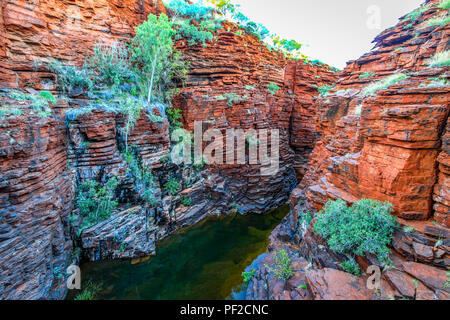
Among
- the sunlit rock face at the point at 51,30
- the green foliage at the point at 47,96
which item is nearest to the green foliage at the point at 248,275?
the green foliage at the point at 47,96

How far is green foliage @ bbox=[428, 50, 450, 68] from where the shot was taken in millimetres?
4625

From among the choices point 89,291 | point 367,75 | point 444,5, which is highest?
point 444,5

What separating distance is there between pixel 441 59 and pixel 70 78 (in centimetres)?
1284

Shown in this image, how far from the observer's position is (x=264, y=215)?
41.0 feet

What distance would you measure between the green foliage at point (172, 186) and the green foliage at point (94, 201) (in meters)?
2.68

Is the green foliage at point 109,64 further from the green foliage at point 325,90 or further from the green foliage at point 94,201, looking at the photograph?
the green foliage at point 325,90

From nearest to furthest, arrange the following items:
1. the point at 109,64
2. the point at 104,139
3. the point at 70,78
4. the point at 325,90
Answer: the point at 104,139 < the point at 70,78 < the point at 109,64 < the point at 325,90

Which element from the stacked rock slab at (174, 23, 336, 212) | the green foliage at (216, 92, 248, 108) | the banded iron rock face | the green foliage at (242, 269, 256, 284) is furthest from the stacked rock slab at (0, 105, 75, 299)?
the green foliage at (216, 92, 248, 108)

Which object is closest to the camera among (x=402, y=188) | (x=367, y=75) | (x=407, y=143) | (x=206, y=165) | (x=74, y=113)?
(x=407, y=143)

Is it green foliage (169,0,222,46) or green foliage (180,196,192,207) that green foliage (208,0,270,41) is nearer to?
green foliage (169,0,222,46)

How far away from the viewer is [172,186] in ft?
32.9

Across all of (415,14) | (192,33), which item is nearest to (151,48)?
(192,33)

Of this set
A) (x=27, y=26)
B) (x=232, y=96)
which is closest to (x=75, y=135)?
(x=27, y=26)

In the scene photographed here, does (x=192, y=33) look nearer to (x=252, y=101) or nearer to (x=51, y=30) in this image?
(x=252, y=101)
